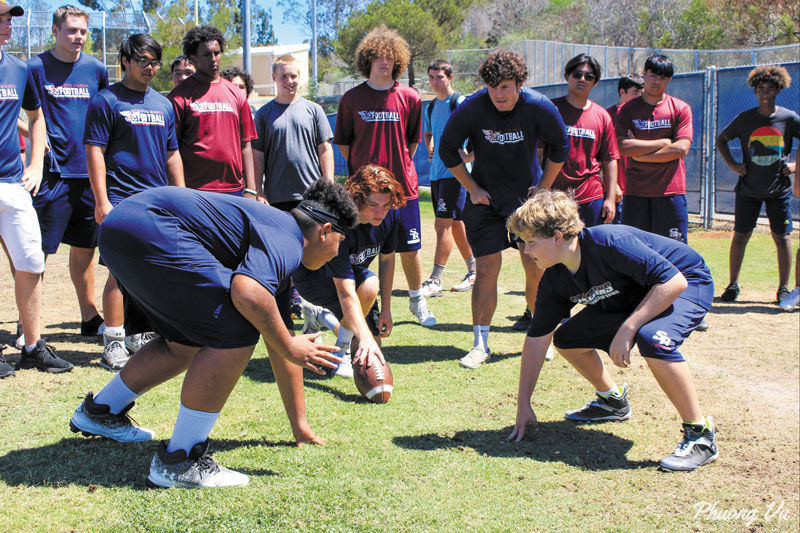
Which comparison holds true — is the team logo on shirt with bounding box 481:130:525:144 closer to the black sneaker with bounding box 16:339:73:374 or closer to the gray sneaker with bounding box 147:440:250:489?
the gray sneaker with bounding box 147:440:250:489

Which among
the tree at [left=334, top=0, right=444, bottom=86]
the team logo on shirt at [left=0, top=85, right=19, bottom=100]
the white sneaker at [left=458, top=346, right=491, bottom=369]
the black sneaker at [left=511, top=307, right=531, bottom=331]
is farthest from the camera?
the tree at [left=334, top=0, right=444, bottom=86]

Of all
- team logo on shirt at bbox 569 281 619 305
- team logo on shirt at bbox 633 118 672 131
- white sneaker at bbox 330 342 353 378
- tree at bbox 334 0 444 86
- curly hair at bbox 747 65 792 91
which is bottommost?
white sneaker at bbox 330 342 353 378

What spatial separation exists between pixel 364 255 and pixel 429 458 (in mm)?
1800

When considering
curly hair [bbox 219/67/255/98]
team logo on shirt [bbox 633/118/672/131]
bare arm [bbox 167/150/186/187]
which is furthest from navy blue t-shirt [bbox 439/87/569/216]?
curly hair [bbox 219/67/255/98]

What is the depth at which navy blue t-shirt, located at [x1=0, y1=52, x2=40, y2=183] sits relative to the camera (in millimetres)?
4922

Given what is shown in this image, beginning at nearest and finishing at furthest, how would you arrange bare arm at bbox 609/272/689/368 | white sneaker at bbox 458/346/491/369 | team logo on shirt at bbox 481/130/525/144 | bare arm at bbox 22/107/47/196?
bare arm at bbox 609/272/689/368 < bare arm at bbox 22/107/47/196 < white sneaker at bbox 458/346/491/369 < team logo on shirt at bbox 481/130/525/144

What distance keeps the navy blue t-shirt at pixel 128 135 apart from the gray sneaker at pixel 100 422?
1975 millimetres

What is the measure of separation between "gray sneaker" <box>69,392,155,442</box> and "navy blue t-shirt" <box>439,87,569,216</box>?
3.10m

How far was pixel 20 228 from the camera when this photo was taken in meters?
4.88

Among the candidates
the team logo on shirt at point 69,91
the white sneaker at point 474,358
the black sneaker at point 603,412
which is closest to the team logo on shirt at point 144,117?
the team logo on shirt at point 69,91

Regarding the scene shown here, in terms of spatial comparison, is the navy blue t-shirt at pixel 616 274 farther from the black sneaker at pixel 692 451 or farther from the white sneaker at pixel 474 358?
the white sneaker at pixel 474 358

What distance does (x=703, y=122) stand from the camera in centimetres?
1271

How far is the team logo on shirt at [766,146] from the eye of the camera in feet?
25.3

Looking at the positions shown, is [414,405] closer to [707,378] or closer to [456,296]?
[707,378]
